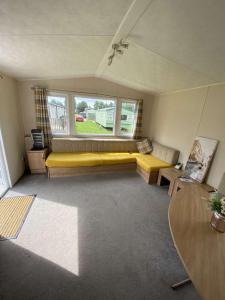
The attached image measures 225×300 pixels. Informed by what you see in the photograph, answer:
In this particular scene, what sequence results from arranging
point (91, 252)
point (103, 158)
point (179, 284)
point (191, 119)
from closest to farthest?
point (179, 284) → point (91, 252) → point (191, 119) → point (103, 158)

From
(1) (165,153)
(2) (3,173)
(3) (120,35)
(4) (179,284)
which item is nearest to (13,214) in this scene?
(2) (3,173)

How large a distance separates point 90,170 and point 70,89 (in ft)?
7.38

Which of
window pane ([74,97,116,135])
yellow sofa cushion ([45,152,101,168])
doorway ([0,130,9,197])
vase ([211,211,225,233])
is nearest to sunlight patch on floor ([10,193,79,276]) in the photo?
doorway ([0,130,9,197])

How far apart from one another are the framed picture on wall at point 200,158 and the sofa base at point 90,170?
149 centimetres

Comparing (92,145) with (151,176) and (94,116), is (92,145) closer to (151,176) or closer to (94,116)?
(94,116)

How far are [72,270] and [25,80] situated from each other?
3.94m

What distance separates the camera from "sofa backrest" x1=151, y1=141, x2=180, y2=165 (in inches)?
137

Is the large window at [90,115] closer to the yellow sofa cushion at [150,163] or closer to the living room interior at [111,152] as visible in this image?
the living room interior at [111,152]

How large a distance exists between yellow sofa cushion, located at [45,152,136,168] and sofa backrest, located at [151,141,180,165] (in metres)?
0.71

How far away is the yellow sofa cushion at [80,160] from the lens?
3.26 meters

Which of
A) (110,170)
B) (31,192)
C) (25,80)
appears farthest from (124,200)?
(25,80)

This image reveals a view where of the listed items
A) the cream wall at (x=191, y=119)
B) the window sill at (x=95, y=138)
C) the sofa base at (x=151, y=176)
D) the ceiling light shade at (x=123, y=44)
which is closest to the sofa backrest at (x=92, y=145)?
the window sill at (x=95, y=138)

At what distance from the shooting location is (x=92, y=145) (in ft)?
13.6

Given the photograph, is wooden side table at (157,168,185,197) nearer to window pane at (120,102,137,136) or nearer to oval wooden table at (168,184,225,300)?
oval wooden table at (168,184,225,300)
